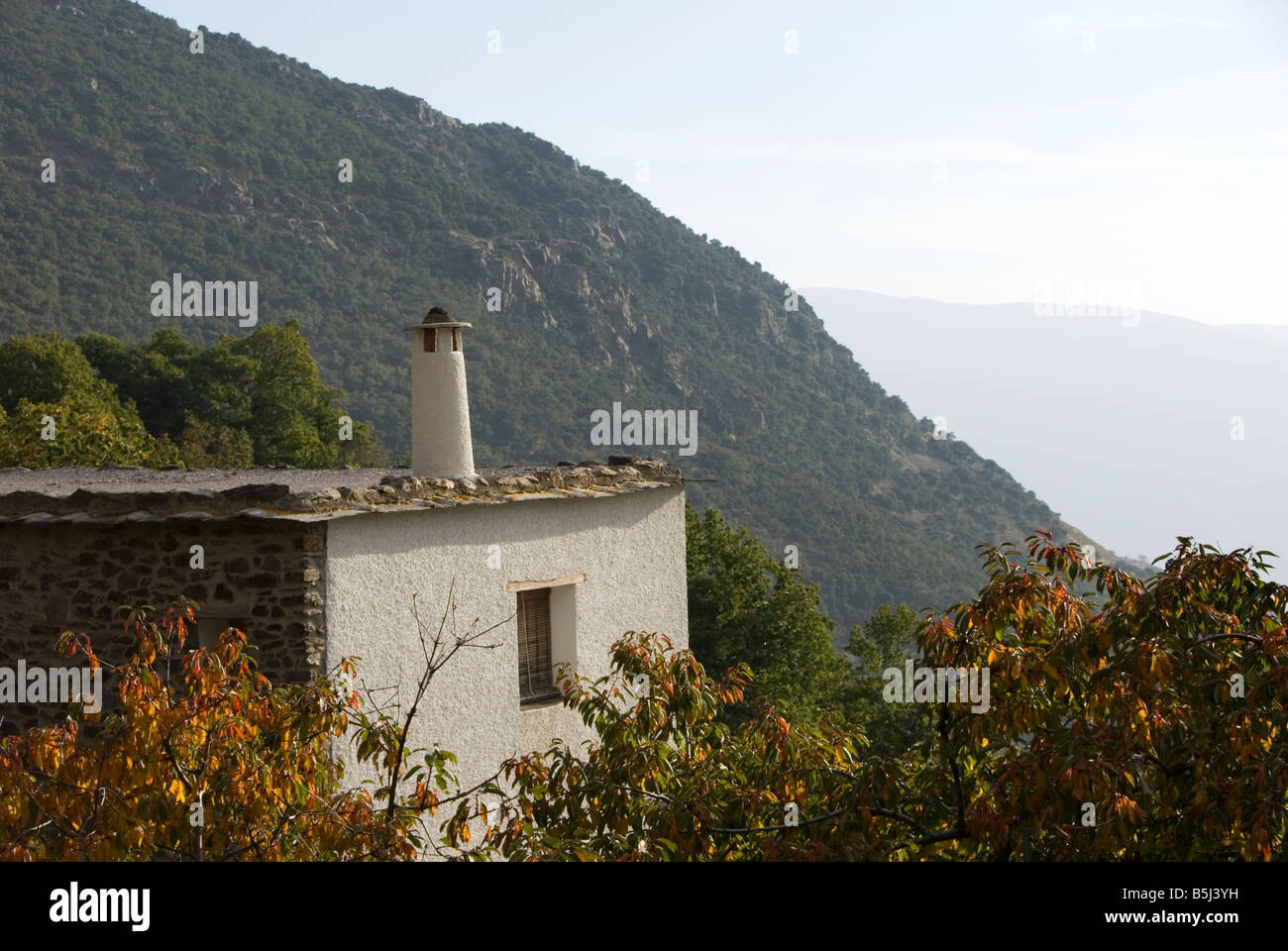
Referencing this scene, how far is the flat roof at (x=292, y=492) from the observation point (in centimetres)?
873

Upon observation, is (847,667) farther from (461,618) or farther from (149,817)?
(149,817)

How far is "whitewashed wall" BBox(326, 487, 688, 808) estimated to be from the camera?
30.2 feet

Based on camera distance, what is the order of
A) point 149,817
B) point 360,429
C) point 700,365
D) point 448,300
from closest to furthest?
point 149,817 → point 360,429 → point 448,300 → point 700,365

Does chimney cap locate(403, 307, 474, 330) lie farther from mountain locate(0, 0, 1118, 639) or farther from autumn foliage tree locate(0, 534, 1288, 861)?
mountain locate(0, 0, 1118, 639)

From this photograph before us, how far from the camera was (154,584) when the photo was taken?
900 centimetres

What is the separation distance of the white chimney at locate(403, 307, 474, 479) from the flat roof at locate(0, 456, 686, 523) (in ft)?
1.36

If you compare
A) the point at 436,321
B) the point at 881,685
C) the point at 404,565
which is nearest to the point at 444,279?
the point at 881,685

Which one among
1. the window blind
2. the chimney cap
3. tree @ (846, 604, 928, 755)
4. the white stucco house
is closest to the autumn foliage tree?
the white stucco house

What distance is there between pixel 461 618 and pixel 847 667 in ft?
65.7

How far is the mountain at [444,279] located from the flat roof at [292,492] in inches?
1281

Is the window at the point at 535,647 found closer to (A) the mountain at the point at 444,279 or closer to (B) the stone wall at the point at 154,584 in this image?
(B) the stone wall at the point at 154,584

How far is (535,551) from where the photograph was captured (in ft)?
36.3
